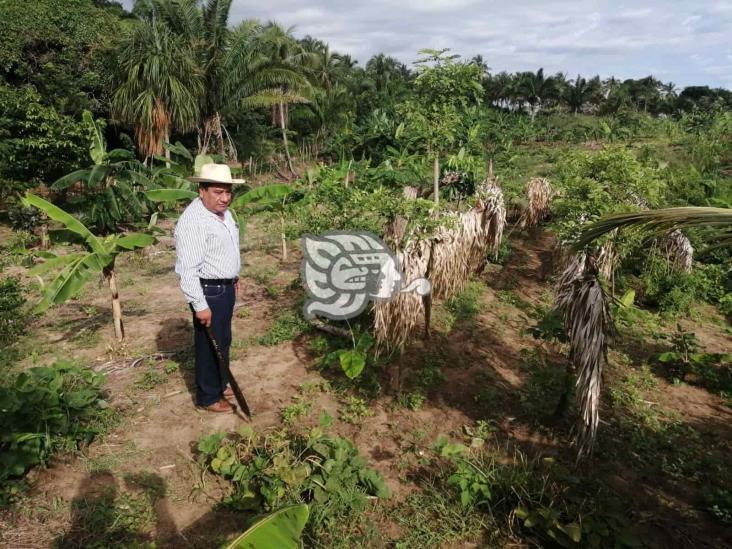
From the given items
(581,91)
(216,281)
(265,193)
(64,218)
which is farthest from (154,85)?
(581,91)

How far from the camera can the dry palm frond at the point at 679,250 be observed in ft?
23.2

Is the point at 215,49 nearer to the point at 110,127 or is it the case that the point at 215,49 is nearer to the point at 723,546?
the point at 110,127

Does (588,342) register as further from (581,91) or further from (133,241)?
(581,91)

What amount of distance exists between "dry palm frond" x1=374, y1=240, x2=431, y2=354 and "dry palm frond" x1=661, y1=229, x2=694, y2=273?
5239 mm

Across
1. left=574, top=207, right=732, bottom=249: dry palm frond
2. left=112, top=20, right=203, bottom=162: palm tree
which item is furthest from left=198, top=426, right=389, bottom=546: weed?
left=112, top=20, right=203, bottom=162: palm tree

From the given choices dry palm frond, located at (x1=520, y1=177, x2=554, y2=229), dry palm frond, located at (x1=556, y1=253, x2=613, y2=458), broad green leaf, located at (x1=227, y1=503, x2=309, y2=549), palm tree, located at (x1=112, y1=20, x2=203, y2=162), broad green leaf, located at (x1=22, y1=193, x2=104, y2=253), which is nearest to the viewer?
broad green leaf, located at (x1=227, y1=503, x2=309, y2=549)

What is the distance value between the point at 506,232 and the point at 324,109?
16.1 metres

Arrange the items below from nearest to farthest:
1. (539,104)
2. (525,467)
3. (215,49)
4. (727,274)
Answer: (525,467) → (727,274) → (215,49) → (539,104)

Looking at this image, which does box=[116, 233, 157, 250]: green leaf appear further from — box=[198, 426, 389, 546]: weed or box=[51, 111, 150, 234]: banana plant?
box=[198, 426, 389, 546]: weed

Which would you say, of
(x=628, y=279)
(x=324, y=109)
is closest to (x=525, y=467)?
(x=628, y=279)

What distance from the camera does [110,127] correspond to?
16766 mm

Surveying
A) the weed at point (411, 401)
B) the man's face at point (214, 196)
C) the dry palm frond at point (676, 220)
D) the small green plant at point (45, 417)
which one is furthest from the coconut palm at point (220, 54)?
the dry palm frond at point (676, 220)

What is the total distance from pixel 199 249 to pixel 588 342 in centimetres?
309

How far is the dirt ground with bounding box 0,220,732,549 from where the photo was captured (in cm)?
296
